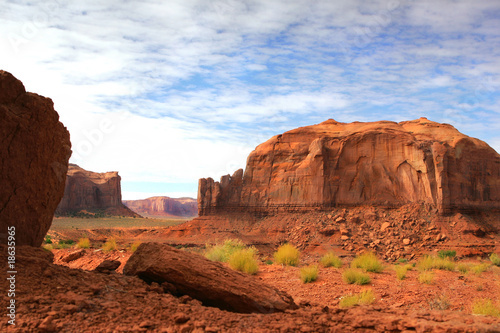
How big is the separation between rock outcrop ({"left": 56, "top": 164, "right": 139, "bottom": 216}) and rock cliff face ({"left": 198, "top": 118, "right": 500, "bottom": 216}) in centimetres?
5228

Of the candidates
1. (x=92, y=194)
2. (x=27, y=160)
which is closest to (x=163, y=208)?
(x=92, y=194)

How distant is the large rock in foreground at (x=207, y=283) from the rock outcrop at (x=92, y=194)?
85441 mm

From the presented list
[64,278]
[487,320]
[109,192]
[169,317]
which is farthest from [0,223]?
[109,192]

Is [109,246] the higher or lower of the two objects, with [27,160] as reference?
lower

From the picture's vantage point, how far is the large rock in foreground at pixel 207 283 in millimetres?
6555

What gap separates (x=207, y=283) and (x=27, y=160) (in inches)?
147

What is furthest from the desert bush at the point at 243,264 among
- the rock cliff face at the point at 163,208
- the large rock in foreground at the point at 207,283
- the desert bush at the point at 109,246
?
the rock cliff face at the point at 163,208

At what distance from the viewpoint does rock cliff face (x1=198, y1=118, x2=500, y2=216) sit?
123 feet

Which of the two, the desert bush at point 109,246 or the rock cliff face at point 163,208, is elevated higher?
the rock cliff face at point 163,208

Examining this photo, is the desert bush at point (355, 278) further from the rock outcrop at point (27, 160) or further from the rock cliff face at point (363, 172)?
the rock cliff face at point (363, 172)

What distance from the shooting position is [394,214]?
37906 mm

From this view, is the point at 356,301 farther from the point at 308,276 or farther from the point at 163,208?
the point at 163,208

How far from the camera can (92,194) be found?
9325 cm

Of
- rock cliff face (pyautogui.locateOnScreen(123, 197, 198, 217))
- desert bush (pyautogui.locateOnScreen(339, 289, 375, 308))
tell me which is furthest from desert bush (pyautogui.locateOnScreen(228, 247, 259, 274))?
rock cliff face (pyautogui.locateOnScreen(123, 197, 198, 217))
